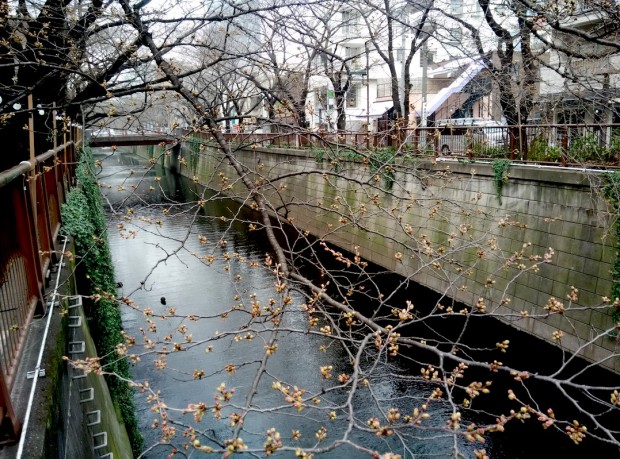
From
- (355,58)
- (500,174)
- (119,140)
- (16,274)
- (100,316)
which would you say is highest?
(355,58)

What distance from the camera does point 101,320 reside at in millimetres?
8430

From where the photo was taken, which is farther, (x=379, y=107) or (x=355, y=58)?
(x=379, y=107)

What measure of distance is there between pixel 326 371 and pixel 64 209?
666 cm

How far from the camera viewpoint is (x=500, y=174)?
1364 centimetres

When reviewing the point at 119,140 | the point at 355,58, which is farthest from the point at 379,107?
the point at 355,58

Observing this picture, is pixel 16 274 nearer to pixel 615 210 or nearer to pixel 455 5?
pixel 615 210

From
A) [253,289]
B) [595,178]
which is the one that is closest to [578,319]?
[595,178]

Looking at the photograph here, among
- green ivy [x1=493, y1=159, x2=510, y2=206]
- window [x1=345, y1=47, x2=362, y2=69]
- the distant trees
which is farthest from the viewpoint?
green ivy [x1=493, y1=159, x2=510, y2=206]

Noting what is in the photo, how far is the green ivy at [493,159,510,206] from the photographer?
44.3 ft

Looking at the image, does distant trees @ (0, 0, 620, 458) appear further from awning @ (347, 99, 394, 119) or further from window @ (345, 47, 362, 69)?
awning @ (347, 99, 394, 119)

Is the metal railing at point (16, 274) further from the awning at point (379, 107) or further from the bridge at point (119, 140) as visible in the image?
the awning at point (379, 107)

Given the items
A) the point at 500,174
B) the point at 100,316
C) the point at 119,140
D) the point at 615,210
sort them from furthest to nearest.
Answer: the point at 119,140, the point at 500,174, the point at 615,210, the point at 100,316

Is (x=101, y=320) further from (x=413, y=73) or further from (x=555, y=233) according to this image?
(x=413, y=73)

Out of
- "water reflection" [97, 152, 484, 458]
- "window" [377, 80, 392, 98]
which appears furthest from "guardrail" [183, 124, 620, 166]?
"window" [377, 80, 392, 98]
